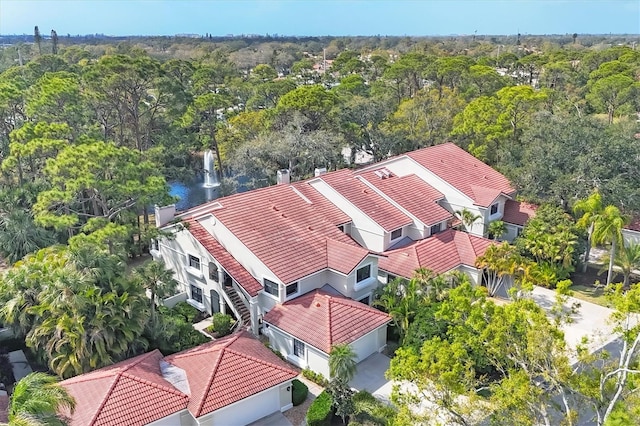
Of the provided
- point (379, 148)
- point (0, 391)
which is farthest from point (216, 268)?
point (379, 148)

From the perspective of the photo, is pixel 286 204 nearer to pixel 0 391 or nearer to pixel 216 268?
pixel 216 268

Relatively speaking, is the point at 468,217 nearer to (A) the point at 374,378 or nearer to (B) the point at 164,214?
(A) the point at 374,378

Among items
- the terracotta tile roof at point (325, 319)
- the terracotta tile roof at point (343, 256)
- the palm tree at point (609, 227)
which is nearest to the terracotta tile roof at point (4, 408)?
the terracotta tile roof at point (325, 319)

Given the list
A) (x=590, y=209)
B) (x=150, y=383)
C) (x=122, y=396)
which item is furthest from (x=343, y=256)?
(x=590, y=209)

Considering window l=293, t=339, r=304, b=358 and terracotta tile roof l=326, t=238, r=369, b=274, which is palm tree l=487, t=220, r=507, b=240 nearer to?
terracotta tile roof l=326, t=238, r=369, b=274

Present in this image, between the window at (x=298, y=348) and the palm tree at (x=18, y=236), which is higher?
the palm tree at (x=18, y=236)

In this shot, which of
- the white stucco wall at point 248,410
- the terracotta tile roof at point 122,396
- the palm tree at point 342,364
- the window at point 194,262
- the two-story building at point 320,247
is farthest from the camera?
the window at point 194,262

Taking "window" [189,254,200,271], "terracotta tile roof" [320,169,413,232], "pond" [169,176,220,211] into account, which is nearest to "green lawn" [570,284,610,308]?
"terracotta tile roof" [320,169,413,232]

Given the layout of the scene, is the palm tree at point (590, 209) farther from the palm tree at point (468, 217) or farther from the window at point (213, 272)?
the window at point (213, 272)
